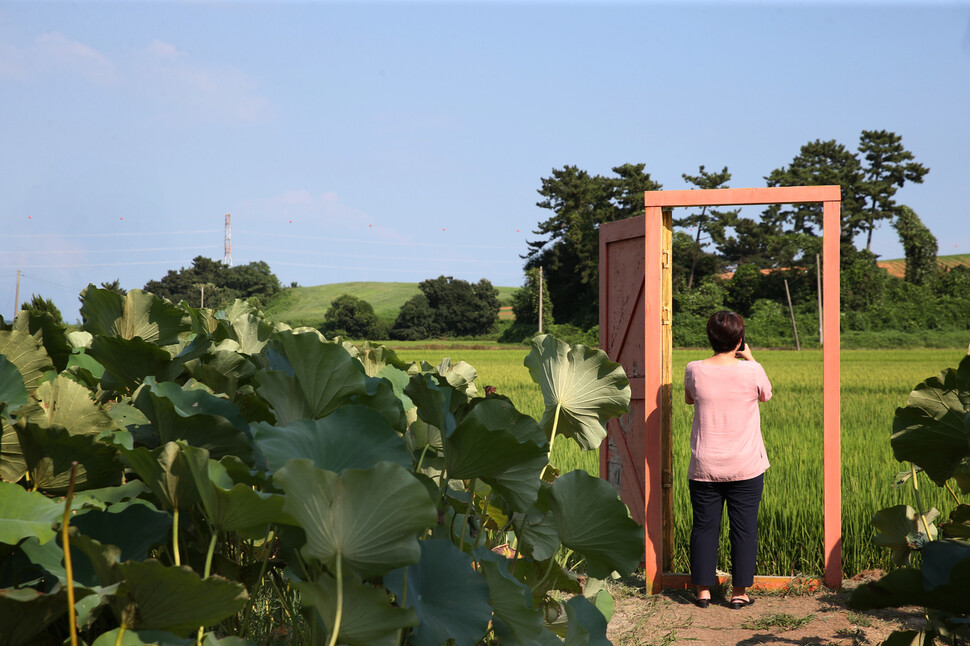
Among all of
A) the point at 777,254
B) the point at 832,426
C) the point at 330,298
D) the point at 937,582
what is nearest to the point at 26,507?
the point at 937,582

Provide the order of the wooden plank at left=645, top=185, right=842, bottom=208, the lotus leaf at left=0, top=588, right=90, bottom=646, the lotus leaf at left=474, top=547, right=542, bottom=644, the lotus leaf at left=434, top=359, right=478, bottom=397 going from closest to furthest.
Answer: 1. the lotus leaf at left=0, top=588, right=90, bottom=646
2. the lotus leaf at left=474, top=547, right=542, bottom=644
3. the lotus leaf at left=434, top=359, right=478, bottom=397
4. the wooden plank at left=645, top=185, right=842, bottom=208

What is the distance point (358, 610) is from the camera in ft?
1.72

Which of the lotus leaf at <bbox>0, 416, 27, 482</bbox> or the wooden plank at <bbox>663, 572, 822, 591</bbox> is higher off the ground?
the lotus leaf at <bbox>0, 416, 27, 482</bbox>

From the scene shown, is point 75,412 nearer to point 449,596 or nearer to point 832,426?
point 449,596

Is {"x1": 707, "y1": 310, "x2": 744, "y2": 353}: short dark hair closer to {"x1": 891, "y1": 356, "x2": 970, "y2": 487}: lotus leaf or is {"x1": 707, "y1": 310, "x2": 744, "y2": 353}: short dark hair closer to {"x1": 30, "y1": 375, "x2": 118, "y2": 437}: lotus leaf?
{"x1": 891, "y1": 356, "x2": 970, "y2": 487}: lotus leaf

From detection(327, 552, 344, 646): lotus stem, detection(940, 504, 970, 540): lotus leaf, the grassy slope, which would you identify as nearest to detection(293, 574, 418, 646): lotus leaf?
detection(327, 552, 344, 646): lotus stem

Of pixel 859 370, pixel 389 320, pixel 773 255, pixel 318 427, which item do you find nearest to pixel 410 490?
pixel 318 427

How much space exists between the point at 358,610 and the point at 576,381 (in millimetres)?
472

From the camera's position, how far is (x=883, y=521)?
1.58 meters

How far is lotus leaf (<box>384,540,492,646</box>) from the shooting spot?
62cm

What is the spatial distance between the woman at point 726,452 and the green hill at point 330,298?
54042mm

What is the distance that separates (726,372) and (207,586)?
138 inches

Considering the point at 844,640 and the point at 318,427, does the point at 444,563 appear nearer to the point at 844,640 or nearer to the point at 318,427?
the point at 318,427

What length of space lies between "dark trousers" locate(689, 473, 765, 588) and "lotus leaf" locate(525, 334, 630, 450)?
3.11 metres
